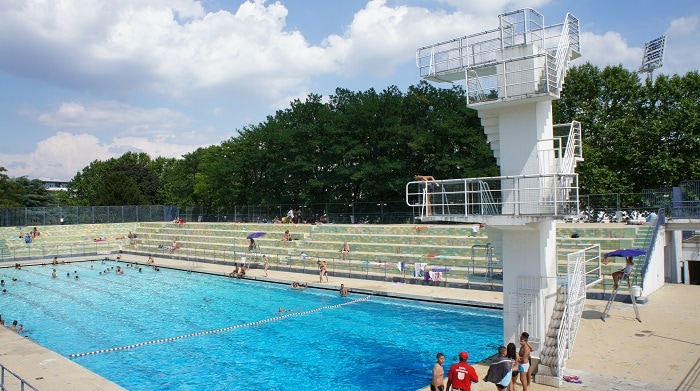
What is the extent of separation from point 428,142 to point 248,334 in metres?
20.9

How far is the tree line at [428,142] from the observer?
31.8 meters

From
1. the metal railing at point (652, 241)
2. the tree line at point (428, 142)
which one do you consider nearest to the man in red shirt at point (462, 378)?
the metal railing at point (652, 241)

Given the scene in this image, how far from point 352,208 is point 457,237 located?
11959 mm

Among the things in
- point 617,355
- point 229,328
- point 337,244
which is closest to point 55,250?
point 337,244

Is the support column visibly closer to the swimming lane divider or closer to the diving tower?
the diving tower

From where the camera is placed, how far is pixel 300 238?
32.7 meters

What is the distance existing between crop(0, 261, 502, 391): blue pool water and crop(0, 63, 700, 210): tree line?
14.9m

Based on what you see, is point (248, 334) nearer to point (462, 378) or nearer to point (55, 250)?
point (462, 378)

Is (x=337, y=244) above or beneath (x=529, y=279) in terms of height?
beneath

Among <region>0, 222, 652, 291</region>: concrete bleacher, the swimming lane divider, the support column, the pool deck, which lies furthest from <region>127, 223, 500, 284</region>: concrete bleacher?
the support column

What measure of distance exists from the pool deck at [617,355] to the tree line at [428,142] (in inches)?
626

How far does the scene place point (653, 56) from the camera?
114ft

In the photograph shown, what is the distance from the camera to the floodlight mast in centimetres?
3434

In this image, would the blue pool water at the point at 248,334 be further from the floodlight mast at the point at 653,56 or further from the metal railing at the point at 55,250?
the floodlight mast at the point at 653,56
